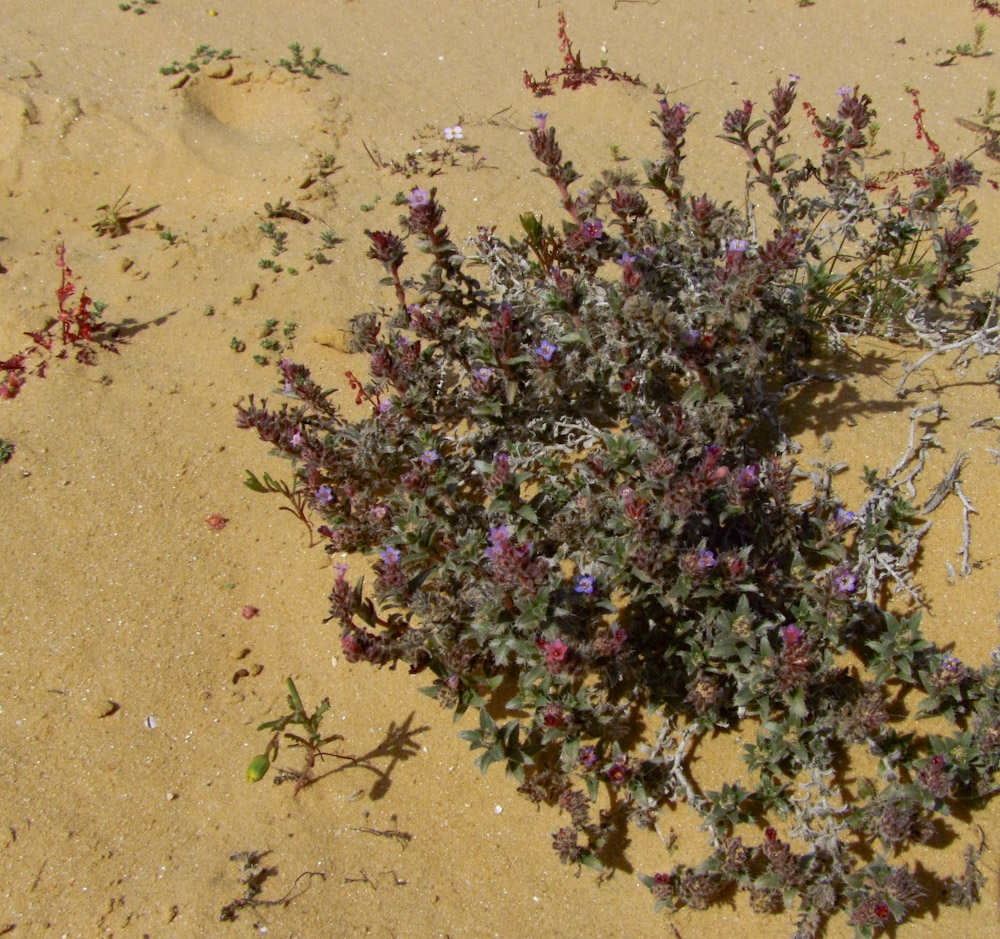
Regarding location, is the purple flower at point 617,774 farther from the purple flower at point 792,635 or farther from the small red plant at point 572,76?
the small red plant at point 572,76

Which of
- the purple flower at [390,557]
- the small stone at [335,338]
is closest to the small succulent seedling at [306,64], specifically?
the small stone at [335,338]

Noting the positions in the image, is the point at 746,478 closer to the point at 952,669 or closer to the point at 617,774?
the point at 952,669

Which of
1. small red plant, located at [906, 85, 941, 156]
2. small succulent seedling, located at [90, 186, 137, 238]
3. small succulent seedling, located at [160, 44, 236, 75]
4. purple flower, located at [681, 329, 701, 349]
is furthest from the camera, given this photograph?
small succulent seedling, located at [160, 44, 236, 75]

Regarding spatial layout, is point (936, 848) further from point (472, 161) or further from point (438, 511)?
point (472, 161)

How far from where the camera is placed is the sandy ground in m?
3.10

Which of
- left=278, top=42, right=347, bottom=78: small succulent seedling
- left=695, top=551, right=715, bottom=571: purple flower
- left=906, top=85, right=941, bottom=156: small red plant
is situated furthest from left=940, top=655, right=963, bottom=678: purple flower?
left=278, top=42, right=347, bottom=78: small succulent seedling

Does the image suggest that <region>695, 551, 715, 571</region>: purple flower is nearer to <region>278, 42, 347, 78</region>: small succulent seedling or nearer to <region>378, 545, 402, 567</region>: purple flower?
<region>378, 545, 402, 567</region>: purple flower

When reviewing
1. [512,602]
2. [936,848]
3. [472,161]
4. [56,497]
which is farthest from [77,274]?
[936,848]

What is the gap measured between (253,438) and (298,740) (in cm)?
197

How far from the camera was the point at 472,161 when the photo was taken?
6371mm

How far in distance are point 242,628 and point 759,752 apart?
249 centimetres

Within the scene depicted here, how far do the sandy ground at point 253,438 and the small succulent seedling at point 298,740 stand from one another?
0.10 meters

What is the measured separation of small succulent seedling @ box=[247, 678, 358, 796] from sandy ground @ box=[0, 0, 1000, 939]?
0.10m

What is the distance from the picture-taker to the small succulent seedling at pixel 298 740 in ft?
10.5
